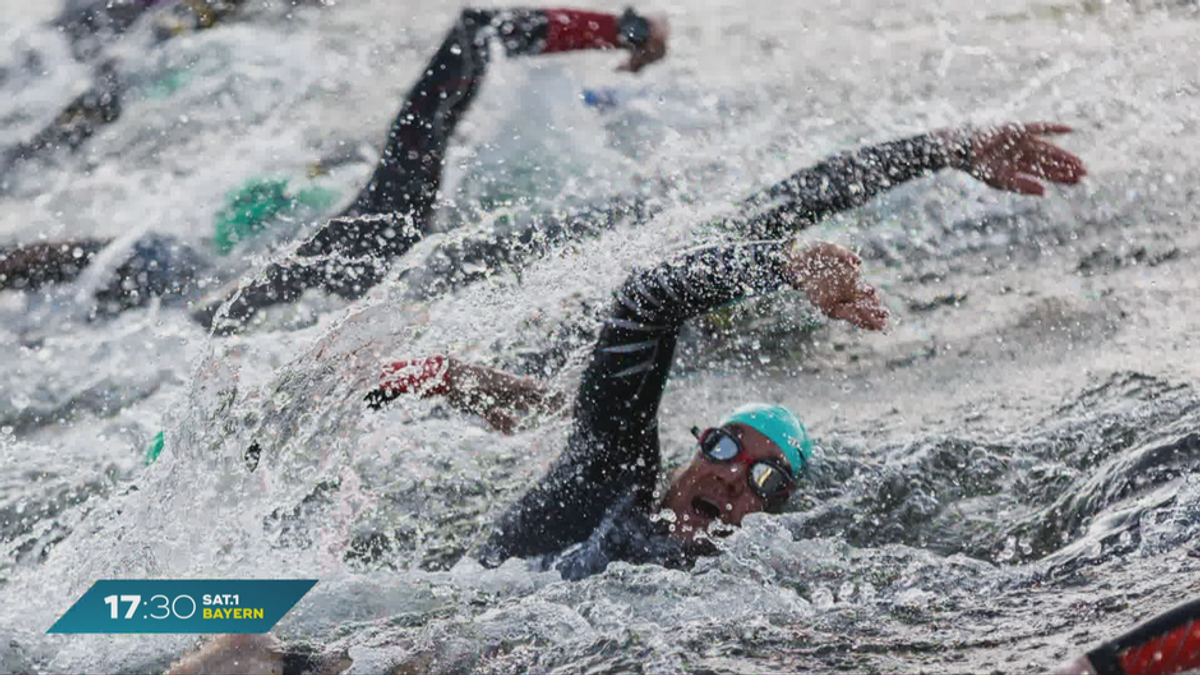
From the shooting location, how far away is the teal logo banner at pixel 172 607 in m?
2.97

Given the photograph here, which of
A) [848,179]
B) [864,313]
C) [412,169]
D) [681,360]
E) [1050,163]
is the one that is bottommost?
[681,360]

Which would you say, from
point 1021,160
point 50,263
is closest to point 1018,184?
point 1021,160

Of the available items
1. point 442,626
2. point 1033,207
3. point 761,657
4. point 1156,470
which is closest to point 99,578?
point 442,626

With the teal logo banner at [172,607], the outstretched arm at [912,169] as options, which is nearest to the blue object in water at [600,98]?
the outstretched arm at [912,169]

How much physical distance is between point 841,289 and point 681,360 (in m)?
2.74

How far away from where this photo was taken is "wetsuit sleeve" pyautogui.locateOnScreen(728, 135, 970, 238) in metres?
3.22

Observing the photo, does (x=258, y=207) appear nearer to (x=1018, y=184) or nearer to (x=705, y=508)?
(x=705, y=508)

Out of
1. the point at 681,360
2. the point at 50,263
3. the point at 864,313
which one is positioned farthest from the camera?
the point at 681,360

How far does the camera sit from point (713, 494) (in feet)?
11.8

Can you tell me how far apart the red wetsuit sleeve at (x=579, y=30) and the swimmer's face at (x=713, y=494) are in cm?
174

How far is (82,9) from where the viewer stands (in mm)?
7305

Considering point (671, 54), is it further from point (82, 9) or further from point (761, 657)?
point (761, 657)

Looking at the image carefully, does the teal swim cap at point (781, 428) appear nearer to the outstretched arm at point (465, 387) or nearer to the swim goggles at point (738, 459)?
the swim goggles at point (738, 459)

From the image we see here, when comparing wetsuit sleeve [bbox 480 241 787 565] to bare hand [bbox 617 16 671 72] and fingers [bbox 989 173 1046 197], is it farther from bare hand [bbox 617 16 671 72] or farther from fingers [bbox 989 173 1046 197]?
bare hand [bbox 617 16 671 72]
